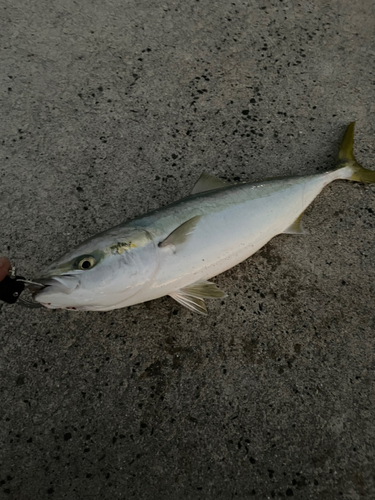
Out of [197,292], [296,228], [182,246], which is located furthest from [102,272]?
[296,228]

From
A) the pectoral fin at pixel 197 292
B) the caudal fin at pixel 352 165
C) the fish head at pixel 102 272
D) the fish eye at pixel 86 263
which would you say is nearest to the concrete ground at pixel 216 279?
the caudal fin at pixel 352 165

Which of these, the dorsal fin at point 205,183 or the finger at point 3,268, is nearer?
the finger at point 3,268

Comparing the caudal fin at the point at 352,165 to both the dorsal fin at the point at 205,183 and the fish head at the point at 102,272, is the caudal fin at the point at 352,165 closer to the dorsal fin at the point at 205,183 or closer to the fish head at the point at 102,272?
the dorsal fin at the point at 205,183

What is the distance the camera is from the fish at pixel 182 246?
1914 millimetres

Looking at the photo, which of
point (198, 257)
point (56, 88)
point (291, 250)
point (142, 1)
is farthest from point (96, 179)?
point (142, 1)

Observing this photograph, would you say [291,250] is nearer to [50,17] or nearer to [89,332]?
[89,332]

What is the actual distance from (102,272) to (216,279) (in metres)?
0.89

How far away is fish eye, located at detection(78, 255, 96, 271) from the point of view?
1926mm

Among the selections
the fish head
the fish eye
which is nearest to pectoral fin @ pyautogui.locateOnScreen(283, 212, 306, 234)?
the fish head

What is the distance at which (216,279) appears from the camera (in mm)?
2502

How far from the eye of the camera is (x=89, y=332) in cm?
237

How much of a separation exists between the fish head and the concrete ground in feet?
1.59

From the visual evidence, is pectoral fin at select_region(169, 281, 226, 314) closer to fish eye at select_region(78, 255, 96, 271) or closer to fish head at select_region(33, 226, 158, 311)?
fish head at select_region(33, 226, 158, 311)

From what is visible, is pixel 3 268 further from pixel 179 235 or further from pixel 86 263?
pixel 179 235
